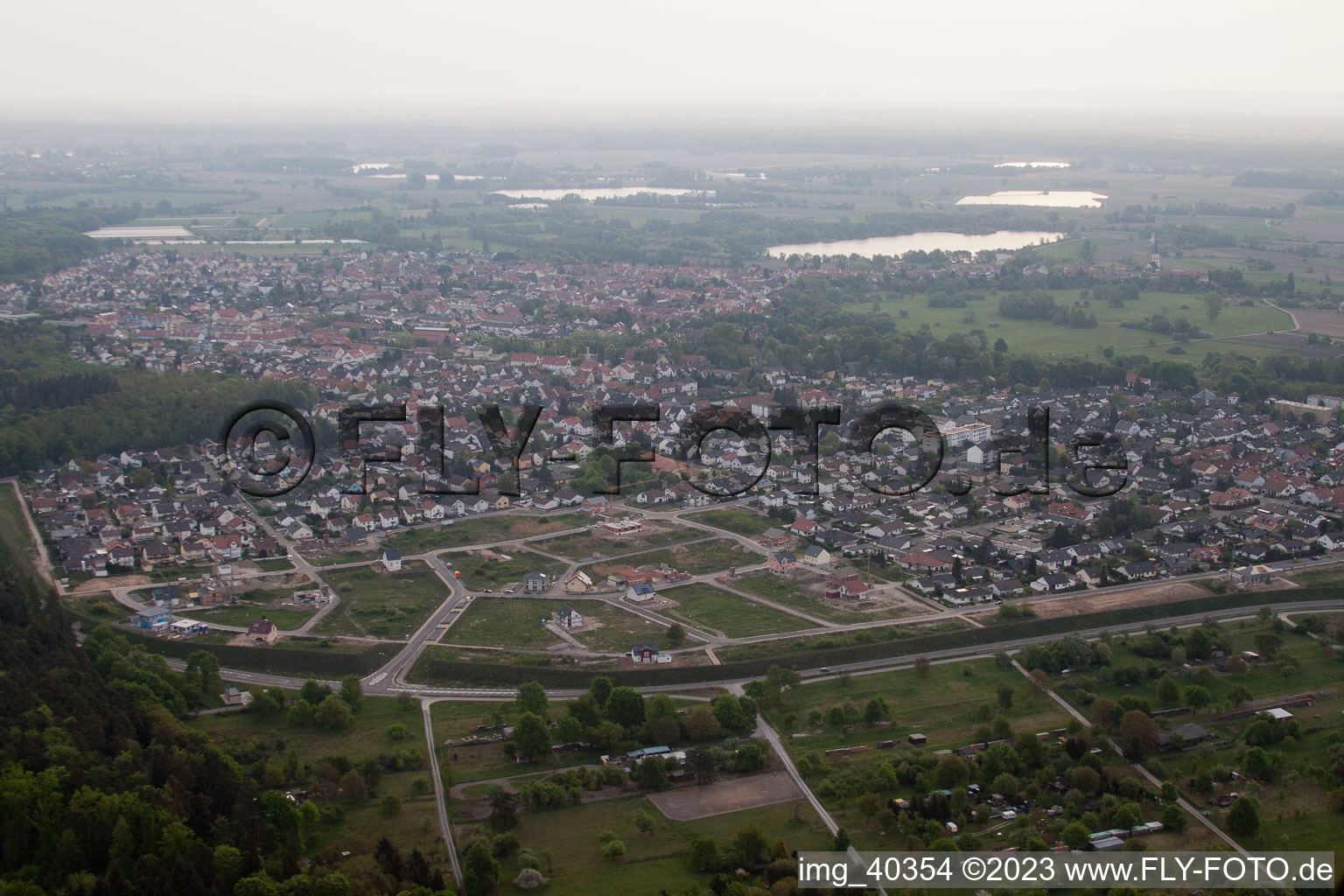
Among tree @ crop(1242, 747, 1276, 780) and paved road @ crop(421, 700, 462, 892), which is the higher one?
tree @ crop(1242, 747, 1276, 780)

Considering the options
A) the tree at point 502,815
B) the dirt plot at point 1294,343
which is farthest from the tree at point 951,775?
the dirt plot at point 1294,343

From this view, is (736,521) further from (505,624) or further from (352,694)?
(352,694)

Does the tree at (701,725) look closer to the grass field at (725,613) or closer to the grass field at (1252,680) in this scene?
the grass field at (725,613)

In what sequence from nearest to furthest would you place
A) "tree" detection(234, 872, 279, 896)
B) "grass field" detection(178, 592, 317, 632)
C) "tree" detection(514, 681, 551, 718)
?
1. "tree" detection(234, 872, 279, 896)
2. "tree" detection(514, 681, 551, 718)
3. "grass field" detection(178, 592, 317, 632)

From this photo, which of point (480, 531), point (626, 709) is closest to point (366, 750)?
point (626, 709)

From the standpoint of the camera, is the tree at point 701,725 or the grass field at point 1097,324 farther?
the grass field at point 1097,324

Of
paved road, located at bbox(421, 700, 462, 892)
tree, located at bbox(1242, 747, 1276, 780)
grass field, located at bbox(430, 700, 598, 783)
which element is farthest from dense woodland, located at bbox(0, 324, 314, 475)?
tree, located at bbox(1242, 747, 1276, 780)

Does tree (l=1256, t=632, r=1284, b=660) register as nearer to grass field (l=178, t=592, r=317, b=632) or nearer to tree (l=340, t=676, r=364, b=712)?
tree (l=340, t=676, r=364, b=712)

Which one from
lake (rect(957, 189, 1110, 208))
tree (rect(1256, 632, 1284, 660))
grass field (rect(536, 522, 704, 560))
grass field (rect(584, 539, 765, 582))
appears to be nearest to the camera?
tree (rect(1256, 632, 1284, 660))
